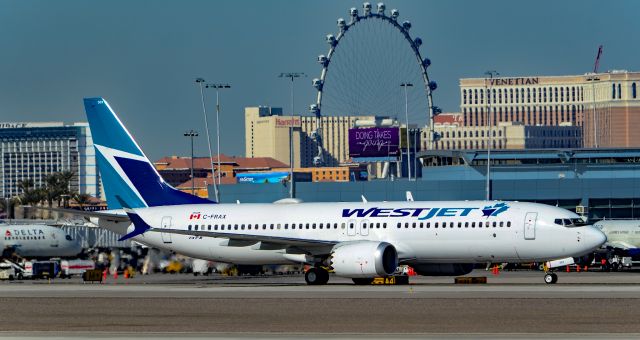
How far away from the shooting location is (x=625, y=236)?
12050 cm

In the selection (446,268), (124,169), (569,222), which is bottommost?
(446,268)

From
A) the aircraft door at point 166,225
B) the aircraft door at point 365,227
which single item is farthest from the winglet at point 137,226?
the aircraft door at point 365,227

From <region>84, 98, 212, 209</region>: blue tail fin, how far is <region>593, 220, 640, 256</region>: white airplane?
47054 millimetres

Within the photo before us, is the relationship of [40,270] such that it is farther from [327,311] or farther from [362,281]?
[327,311]

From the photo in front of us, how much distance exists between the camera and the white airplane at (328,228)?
73312 mm

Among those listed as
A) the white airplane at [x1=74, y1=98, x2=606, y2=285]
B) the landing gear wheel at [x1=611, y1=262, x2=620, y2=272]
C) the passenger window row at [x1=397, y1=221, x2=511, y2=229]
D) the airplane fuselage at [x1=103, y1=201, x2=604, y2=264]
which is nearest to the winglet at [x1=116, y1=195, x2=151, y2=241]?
the white airplane at [x1=74, y1=98, x2=606, y2=285]

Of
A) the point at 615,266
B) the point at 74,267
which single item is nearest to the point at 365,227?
the point at 74,267

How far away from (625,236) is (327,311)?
69782 mm

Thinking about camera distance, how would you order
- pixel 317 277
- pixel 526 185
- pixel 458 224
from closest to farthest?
1. pixel 458 224
2. pixel 317 277
3. pixel 526 185

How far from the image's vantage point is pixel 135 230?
79.9 m

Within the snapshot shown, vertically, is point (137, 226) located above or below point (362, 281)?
above

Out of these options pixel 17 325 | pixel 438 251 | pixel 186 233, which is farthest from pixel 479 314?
pixel 186 233

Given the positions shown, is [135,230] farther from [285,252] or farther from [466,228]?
[466,228]

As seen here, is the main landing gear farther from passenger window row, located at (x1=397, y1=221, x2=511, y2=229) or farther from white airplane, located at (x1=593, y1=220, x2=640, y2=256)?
white airplane, located at (x1=593, y1=220, x2=640, y2=256)
